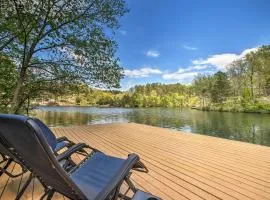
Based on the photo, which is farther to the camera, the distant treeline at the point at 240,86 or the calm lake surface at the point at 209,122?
the distant treeline at the point at 240,86

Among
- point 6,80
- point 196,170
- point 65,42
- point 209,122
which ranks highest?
point 65,42

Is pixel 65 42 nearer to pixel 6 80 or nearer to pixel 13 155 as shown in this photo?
pixel 6 80

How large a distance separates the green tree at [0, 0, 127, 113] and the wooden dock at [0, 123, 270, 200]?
314 cm

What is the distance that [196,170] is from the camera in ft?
11.8

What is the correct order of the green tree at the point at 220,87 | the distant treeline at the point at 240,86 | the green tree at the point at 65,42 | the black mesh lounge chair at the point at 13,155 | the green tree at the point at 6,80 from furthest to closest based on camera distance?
1. the green tree at the point at 220,87
2. the distant treeline at the point at 240,86
3. the green tree at the point at 6,80
4. the green tree at the point at 65,42
5. the black mesh lounge chair at the point at 13,155

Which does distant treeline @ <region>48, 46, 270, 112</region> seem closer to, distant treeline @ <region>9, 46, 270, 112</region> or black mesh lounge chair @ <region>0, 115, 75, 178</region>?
distant treeline @ <region>9, 46, 270, 112</region>

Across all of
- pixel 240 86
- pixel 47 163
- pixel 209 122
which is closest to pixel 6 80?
pixel 47 163

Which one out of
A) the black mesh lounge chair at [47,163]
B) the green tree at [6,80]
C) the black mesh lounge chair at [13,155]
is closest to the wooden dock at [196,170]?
the black mesh lounge chair at [13,155]

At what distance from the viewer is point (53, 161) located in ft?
4.34

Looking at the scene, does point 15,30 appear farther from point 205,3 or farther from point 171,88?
point 171,88

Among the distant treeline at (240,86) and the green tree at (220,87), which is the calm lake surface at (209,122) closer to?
the distant treeline at (240,86)

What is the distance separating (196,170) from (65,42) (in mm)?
5816

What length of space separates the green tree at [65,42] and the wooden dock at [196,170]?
314cm

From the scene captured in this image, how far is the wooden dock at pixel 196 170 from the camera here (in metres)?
2.71
